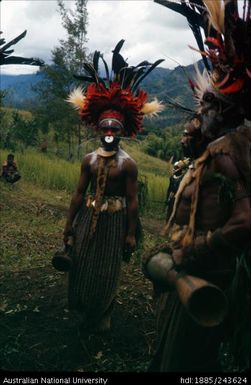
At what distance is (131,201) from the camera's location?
4.61 meters


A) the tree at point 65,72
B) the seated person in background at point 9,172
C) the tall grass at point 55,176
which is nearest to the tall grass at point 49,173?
the tall grass at point 55,176

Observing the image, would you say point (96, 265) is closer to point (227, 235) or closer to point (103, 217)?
point (103, 217)

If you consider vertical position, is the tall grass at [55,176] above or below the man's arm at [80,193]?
below

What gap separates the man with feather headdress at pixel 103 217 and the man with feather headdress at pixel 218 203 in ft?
4.89

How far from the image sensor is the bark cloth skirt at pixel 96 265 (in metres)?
4.47

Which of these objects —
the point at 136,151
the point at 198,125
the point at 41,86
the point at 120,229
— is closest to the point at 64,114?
the point at 41,86

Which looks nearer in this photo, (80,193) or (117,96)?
(80,193)

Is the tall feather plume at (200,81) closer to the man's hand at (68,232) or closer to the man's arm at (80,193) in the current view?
the man's arm at (80,193)

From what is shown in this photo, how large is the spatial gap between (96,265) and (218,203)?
73.9 inches

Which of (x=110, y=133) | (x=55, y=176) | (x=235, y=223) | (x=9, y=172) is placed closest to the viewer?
(x=235, y=223)

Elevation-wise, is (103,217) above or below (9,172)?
above

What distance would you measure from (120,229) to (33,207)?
607 centimetres

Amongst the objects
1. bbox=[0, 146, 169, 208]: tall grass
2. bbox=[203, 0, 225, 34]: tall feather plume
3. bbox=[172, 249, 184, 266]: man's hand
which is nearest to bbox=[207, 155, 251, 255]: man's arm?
bbox=[172, 249, 184, 266]: man's hand

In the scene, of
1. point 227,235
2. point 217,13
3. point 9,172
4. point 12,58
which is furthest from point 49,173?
point 227,235
